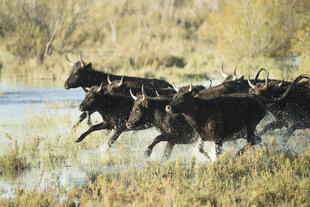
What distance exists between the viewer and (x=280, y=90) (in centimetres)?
1205

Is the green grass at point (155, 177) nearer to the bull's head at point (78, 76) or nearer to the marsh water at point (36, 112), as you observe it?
the marsh water at point (36, 112)

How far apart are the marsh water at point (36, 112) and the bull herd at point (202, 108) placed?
75cm

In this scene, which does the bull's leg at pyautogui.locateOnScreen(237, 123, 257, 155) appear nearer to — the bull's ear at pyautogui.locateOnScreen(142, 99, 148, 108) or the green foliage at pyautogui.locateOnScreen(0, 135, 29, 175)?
the bull's ear at pyautogui.locateOnScreen(142, 99, 148, 108)

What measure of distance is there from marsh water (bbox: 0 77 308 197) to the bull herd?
0.75m

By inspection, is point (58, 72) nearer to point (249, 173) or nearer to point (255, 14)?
point (255, 14)

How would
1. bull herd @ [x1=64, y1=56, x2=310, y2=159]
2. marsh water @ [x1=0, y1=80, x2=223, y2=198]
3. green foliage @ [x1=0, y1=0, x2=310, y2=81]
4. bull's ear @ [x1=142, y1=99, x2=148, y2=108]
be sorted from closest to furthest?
marsh water @ [x1=0, y1=80, x2=223, y2=198] → bull herd @ [x1=64, y1=56, x2=310, y2=159] → bull's ear @ [x1=142, y1=99, x2=148, y2=108] → green foliage @ [x1=0, y1=0, x2=310, y2=81]

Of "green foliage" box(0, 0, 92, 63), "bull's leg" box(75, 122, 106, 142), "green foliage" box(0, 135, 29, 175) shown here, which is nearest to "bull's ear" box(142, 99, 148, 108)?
"bull's leg" box(75, 122, 106, 142)

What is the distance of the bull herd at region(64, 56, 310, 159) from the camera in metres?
10.0

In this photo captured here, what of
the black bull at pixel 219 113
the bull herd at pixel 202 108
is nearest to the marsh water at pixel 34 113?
the bull herd at pixel 202 108

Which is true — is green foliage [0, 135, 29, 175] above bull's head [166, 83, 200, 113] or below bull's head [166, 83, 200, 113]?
below

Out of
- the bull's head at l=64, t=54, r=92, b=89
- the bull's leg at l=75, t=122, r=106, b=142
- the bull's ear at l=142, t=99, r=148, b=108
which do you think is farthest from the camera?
the bull's head at l=64, t=54, r=92, b=89

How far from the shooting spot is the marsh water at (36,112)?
9.75 m

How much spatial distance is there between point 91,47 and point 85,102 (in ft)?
87.8

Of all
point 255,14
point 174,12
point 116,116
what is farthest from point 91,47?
point 116,116
